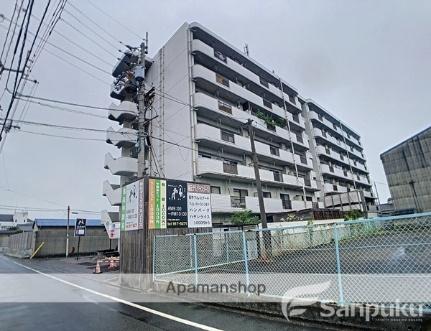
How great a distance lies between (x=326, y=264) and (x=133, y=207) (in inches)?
293

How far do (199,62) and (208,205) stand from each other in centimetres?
1526

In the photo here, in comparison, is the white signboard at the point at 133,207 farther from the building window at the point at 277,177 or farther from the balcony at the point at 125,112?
the building window at the point at 277,177

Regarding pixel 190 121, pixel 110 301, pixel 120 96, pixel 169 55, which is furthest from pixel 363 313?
pixel 120 96

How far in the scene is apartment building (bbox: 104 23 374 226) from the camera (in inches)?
765

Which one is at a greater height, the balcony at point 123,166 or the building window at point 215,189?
the balcony at point 123,166

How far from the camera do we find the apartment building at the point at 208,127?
1942 centimetres

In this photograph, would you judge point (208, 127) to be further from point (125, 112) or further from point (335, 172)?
point (335, 172)

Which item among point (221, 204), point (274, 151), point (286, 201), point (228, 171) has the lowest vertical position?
point (221, 204)

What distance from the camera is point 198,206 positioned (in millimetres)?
10594

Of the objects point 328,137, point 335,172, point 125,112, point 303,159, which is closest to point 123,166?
point 125,112

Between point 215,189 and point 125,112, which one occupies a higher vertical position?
point 125,112

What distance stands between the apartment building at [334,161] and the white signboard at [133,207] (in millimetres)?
27078

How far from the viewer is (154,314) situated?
5.57 metres

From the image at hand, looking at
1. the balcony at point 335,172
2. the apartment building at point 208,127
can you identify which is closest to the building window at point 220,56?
the apartment building at point 208,127
